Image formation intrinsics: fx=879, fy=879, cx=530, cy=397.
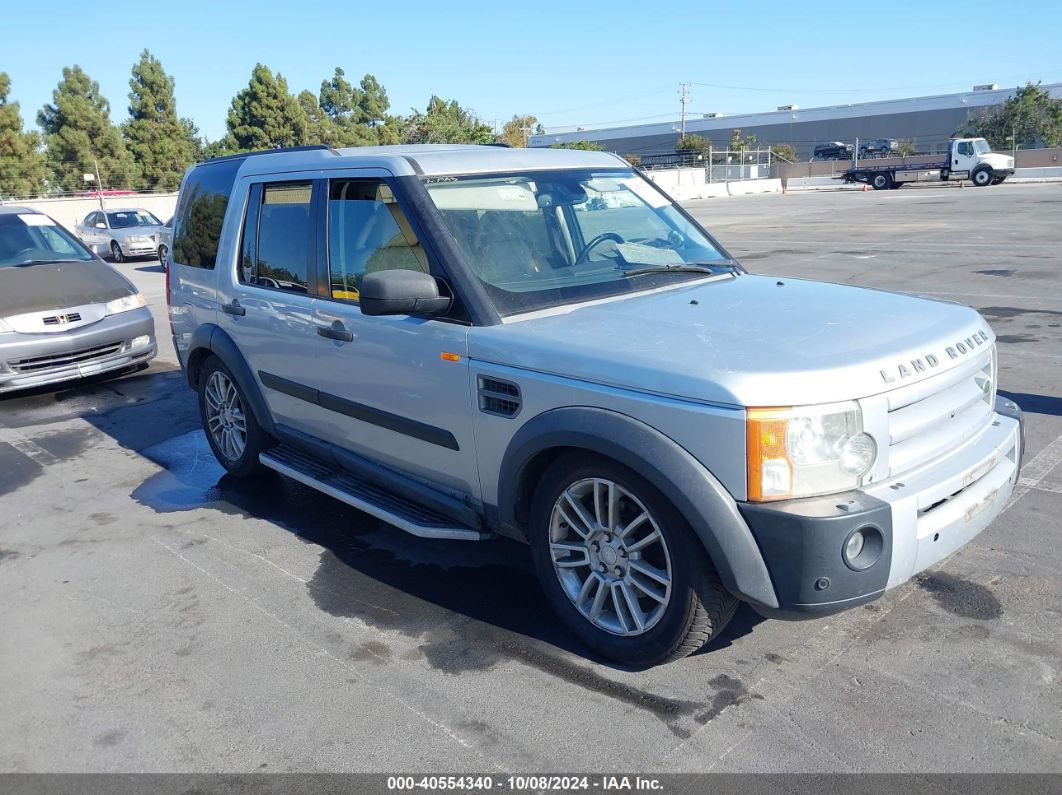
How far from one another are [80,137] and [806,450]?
52176 millimetres

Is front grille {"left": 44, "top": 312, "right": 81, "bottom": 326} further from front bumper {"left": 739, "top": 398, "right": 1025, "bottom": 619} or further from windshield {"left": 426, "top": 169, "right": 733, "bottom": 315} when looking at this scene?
front bumper {"left": 739, "top": 398, "right": 1025, "bottom": 619}

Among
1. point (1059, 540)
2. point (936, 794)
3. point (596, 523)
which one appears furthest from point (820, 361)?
point (1059, 540)

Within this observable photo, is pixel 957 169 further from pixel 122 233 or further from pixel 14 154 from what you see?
pixel 14 154

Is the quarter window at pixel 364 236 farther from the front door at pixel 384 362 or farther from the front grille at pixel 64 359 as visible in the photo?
the front grille at pixel 64 359

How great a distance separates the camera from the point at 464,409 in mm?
3787

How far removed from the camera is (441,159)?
428cm

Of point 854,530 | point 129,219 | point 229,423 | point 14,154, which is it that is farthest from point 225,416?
point 14,154

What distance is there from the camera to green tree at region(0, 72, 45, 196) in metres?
39.1

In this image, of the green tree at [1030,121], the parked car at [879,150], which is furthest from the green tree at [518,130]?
the green tree at [1030,121]

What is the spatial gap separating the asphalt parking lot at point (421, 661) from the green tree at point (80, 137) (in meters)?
46.7

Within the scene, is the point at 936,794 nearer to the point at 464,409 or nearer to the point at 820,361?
the point at 820,361

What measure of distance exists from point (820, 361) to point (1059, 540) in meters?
2.26

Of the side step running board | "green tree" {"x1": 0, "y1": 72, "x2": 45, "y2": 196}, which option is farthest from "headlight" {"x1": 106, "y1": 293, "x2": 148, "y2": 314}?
"green tree" {"x1": 0, "y1": 72, "x2": 45, "y2": 196}

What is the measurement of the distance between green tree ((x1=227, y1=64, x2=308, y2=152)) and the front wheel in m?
38.4
